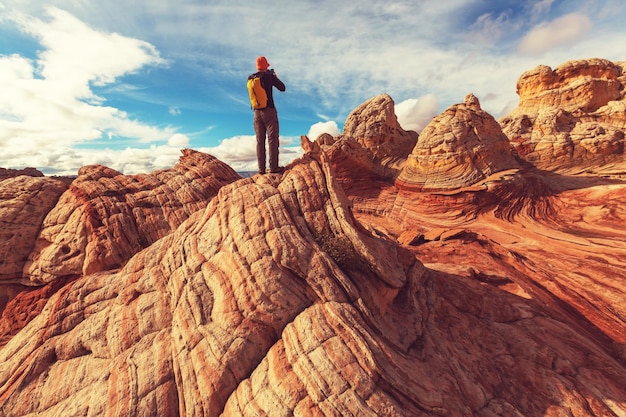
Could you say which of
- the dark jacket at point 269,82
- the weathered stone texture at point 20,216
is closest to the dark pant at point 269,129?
the dark jacket at point 269,82

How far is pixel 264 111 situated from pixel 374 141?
94.3 feet

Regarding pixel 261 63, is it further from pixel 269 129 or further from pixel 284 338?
pixel 284 338

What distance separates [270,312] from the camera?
8938 millimetres

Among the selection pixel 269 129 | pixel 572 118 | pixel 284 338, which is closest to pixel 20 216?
pixel 269 129

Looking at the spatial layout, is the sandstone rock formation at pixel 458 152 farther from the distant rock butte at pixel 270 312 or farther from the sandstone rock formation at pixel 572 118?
the distant rock butte at pixel 270 312

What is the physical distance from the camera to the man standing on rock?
12.9 meters

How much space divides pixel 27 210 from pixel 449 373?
69.6 feet

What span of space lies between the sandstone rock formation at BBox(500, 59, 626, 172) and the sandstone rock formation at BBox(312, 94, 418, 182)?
1773 cm

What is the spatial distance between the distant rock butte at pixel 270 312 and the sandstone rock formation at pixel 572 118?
86.0ft

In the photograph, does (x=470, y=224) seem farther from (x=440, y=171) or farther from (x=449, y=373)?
(x=449, y=373)

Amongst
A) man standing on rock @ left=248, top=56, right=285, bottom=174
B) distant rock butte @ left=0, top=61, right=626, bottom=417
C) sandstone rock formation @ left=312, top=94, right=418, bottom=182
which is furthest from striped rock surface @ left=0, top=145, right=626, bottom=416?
sandstone rock formation @ left=312, top=94, right=418, bottom=182

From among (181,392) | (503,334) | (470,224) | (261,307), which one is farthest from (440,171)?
(181,392)

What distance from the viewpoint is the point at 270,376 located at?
7957mm

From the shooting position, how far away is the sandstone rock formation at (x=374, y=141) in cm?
3678
